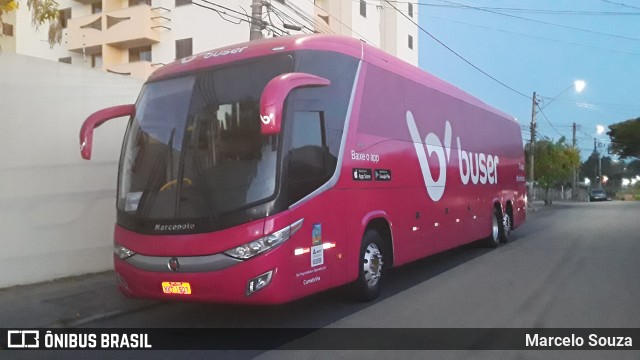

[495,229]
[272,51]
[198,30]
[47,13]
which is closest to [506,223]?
[495,229]

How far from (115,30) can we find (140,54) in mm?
1839

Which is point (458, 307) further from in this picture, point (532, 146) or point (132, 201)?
point (532, 146)

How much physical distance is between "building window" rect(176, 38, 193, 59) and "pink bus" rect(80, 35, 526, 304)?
2148 centimetres

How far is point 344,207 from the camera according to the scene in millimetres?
7242

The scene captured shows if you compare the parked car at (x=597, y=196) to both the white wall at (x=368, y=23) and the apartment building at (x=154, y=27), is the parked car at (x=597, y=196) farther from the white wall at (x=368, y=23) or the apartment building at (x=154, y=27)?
the apartment building at (x=154, y=27)

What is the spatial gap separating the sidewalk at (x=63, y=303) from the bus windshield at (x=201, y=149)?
1.64 m

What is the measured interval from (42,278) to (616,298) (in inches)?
345

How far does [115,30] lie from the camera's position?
3008cm

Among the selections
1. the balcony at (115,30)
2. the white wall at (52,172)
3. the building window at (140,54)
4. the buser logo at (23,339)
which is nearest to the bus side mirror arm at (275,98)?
the buser logo at (23,339)

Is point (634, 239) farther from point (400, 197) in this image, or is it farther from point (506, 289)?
point (400, 197)

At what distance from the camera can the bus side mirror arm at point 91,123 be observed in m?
7.07

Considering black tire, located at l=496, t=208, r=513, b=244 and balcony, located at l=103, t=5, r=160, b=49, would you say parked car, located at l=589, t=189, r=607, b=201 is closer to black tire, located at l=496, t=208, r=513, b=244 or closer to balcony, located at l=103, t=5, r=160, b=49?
balcony, located at l=103, t=5, r=160, b=49

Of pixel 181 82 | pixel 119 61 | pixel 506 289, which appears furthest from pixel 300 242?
pixel 119 61

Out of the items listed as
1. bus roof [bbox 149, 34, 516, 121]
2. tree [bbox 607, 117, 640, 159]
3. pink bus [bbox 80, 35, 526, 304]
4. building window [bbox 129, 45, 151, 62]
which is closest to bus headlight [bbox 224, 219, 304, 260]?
pink bus [bbox 80, 35, 526, 304]
